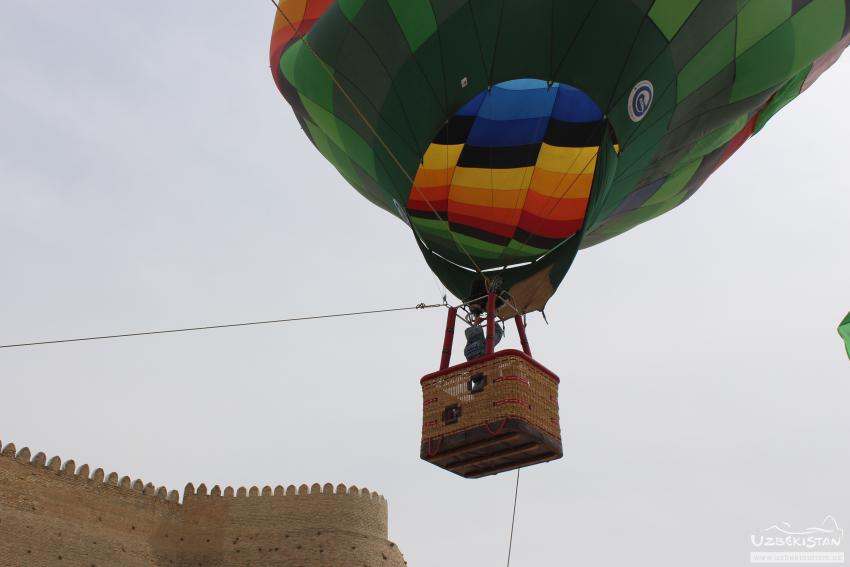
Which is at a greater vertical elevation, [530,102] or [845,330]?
[845,330]

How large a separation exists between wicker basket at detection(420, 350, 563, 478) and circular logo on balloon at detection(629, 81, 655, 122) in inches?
74.1

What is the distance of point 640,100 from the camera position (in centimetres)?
683

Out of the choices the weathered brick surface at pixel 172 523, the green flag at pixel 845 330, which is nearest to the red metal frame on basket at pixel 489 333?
the green flag at pixel 845 330

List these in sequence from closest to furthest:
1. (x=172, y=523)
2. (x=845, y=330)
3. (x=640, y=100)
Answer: (x=640, y=100), (x=845, y=330), (x=172, y=523)

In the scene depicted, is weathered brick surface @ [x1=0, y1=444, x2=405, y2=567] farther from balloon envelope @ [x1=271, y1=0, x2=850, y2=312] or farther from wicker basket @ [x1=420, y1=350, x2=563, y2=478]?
wicker basket @ [x1=420, y1=350, x2=563, y2=478]

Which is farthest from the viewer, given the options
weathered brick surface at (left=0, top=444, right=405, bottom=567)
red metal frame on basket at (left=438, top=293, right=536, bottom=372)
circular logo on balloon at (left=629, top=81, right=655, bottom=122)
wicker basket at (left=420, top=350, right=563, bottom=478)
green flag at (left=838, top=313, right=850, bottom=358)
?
weathered brick surface at (left=0, top=444, right=405, bottom=567)

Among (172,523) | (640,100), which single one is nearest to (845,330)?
(640,100)

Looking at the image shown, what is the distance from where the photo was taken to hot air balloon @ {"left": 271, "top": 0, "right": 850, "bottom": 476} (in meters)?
6.59

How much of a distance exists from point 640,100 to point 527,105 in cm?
132

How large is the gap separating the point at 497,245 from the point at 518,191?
501mm

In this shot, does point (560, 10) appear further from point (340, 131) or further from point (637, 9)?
point (340, 131)

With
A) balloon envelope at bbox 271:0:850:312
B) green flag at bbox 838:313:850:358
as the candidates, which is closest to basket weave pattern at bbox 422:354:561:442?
balloon envelope at bbox 271:0:850:312

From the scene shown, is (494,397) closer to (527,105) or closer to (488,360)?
(488,360)

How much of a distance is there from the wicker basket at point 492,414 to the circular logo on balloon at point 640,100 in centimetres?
188
